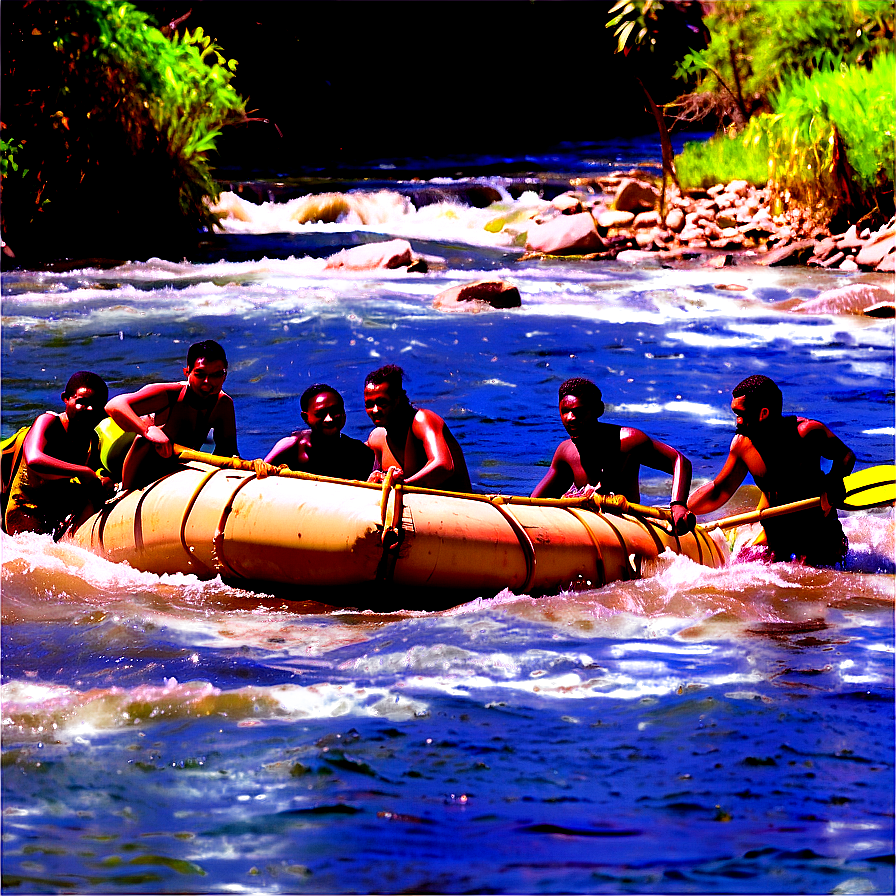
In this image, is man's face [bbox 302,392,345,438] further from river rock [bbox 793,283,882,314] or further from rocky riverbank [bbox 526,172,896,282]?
rocky riverbank [bbox 526,172,896,282]

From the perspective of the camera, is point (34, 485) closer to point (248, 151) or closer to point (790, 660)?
point (790, 660)

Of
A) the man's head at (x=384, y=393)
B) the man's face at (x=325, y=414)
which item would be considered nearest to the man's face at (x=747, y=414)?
the man's head at (x=384, y=393)

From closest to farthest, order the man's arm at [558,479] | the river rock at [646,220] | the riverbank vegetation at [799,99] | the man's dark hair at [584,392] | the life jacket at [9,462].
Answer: the man's dark hair at [584,392]
the man's arm at [558,479]
the life jacket at [9,462]
the riverbank vegetation at [799,99]
the river rock at [646,220]

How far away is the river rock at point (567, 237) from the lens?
1900cm

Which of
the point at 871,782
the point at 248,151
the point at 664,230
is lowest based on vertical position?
the point at 871,782

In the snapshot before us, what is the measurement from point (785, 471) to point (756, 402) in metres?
0.44

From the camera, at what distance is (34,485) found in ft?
21.8

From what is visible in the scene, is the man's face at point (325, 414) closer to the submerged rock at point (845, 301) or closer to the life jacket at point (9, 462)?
the life jacket at point (9, 462)

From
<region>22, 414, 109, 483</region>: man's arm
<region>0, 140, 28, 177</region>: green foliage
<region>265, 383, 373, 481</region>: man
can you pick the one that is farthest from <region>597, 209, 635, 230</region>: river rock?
<region>22, 414, 109, 483</region>: man's arm

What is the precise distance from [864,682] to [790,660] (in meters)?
0.37

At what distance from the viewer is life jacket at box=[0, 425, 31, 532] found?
21.9ft

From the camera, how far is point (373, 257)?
17578 mm

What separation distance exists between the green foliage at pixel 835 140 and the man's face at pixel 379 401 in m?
13.0

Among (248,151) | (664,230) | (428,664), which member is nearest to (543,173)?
(664,230)
